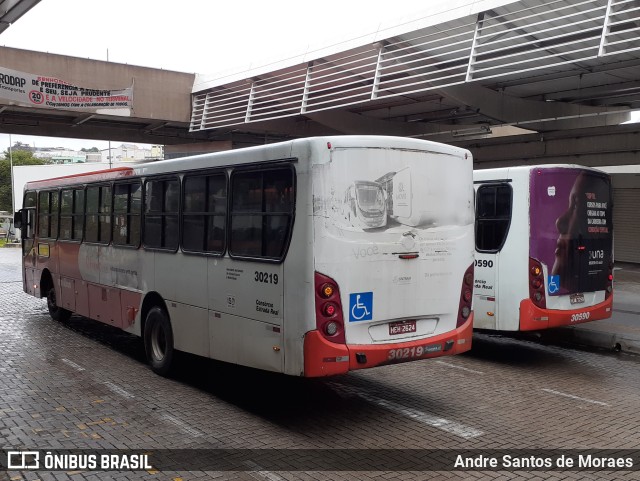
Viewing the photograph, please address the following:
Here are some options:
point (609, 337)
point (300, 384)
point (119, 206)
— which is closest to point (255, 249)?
point (300, 384)

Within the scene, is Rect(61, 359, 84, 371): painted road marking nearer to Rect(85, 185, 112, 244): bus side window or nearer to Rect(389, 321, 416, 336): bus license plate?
Rect(85, 185, 112, 244): bus side window

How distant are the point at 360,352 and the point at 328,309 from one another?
0.55m

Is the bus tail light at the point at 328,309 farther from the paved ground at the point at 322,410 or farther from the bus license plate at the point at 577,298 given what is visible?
the bus license plate at the point at 577,298

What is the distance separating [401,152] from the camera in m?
6.08

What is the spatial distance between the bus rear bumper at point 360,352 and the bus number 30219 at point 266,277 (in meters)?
0.68

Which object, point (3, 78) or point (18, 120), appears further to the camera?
point (18, 120)

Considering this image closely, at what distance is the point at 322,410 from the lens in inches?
259

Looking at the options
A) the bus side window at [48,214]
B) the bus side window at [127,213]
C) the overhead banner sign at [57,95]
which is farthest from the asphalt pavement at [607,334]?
the overhead banner sign at [57,95]

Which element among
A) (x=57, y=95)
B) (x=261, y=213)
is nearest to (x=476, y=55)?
(x=261, y=213)

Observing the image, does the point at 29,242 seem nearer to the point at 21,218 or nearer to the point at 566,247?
the point at 21,218

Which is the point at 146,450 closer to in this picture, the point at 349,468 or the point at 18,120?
the point at 349,468

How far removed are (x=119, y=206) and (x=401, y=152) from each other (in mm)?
4893

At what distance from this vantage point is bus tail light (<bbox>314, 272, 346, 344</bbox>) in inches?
220

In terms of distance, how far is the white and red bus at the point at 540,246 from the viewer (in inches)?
337
